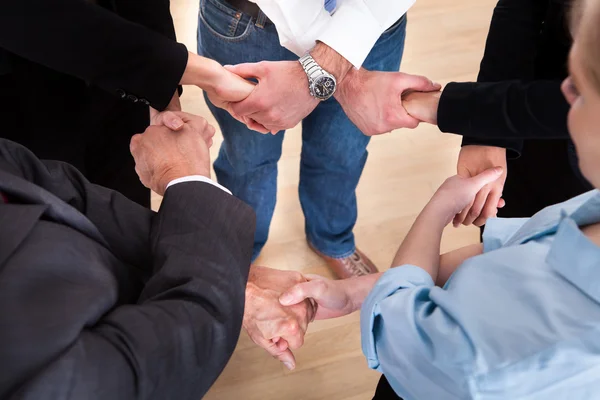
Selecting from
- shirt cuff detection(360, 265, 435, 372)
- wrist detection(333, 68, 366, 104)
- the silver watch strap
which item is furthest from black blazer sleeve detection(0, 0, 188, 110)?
shirt cuff detection(360, 265, 435, 372)

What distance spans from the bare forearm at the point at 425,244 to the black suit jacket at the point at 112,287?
0.26m

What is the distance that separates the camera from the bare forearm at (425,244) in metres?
0.82

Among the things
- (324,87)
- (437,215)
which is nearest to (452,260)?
(437,215)

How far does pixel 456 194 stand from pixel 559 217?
29 centimetres

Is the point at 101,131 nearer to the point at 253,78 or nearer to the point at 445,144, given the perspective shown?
the point at 253,78

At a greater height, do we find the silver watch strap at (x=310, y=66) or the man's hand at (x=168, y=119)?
the silver watch strap at (x=310, y=66)

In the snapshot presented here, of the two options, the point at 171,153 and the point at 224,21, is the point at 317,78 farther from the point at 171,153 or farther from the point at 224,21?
the point at 171,153

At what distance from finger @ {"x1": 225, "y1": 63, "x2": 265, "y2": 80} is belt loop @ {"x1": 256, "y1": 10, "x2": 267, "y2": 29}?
87 millimetres

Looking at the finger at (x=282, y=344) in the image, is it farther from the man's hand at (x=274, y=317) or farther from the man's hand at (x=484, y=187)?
the man's hand at (x=484, y=187)

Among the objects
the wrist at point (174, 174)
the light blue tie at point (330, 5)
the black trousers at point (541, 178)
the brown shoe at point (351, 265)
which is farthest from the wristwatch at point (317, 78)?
the brown shoe at point (351, 265)

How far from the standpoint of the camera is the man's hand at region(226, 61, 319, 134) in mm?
1061

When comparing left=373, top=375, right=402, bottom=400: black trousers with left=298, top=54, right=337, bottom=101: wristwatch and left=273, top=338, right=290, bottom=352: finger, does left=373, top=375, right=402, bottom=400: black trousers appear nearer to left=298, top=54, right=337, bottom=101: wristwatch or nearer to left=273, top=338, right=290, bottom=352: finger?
left=273, top=338, right=290, bottom=352: finger

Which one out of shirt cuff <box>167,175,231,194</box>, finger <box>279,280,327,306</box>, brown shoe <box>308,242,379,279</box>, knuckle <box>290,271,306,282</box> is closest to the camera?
shirt cuff <box>167,175,231,194</box>

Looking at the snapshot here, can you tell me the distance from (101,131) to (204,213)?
0.57 metres
